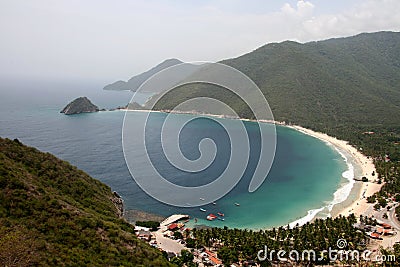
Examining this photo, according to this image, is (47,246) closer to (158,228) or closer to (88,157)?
(158,228)

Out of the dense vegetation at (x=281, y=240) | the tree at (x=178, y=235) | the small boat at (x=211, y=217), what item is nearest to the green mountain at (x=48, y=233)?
the tree at (x=178, y=235)

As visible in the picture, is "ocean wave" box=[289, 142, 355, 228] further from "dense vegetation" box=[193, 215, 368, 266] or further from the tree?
the tree

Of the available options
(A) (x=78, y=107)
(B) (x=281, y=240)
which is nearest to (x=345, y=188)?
(B) (x=281, y=240)

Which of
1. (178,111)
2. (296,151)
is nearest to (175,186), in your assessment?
(296,151)

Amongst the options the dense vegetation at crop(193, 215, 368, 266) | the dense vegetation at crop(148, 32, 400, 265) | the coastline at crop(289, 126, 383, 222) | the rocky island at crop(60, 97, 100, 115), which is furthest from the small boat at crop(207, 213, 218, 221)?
the rocky island at crop(60, 97, 100, 115)

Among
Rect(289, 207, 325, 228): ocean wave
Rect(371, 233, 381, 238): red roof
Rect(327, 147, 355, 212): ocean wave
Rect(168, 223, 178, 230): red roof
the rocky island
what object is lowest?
Rect(289, 207, 325, 228): ocean wave

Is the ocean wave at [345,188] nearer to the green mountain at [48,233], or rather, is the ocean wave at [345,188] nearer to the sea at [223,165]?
the sea at [223,165]

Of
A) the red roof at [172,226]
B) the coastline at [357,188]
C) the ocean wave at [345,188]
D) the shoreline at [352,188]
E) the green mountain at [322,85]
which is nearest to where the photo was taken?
the red roof at [172,226]
